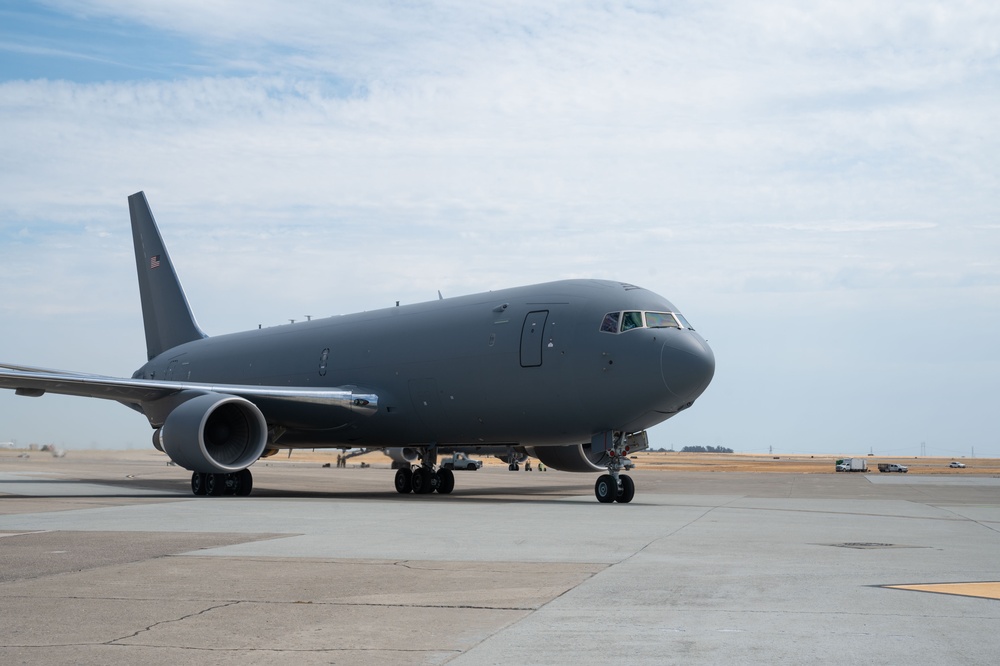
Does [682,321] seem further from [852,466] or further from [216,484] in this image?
[852,466]

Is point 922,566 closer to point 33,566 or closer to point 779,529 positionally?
point 779,529

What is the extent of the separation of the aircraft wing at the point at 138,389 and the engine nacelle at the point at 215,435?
0.63m

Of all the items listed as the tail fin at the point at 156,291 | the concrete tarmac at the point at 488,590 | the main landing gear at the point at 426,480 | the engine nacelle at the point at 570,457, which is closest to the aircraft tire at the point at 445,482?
the main landing gear at the point at 426,480

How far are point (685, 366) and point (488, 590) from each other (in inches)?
501

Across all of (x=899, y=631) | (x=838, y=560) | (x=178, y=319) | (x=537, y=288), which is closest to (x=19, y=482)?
(x=178, y=319)

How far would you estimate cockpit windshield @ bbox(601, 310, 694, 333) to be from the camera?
67.9ft

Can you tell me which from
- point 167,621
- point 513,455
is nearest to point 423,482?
point 513,455

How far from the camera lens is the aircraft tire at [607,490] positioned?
2067 cm

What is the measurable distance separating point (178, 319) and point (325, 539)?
86.8 feet

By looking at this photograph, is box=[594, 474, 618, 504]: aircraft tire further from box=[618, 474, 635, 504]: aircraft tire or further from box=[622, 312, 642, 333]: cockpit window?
box=[622, 312, 642, 333]: cockpit window

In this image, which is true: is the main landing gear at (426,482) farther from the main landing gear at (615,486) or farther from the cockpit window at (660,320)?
the cockpit window at (660,320)

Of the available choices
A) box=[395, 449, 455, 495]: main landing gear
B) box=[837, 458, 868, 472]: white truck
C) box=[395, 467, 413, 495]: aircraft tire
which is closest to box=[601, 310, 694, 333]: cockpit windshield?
box=[395, 449, 455, 495]: main landing gear

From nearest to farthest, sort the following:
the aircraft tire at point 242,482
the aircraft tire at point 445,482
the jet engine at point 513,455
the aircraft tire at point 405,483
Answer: the aircraft tire at point 242,482, the jet engine at point 513,455, the aircraft tire at point 445,482, the aircraft tire at point 405,483

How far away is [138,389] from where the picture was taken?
24672 mm
